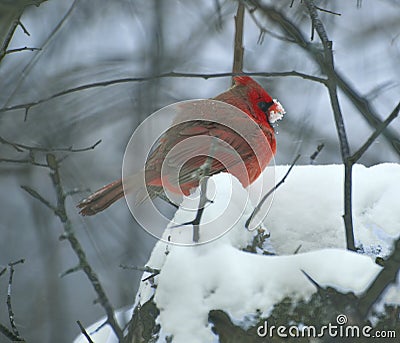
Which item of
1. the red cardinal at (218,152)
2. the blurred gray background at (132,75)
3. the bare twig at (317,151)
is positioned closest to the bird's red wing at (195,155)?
the red cardinal at (218,152)

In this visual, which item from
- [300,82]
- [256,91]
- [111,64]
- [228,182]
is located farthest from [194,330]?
[300,82]

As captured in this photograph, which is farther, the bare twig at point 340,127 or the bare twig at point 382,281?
the bare twig at point 340,127

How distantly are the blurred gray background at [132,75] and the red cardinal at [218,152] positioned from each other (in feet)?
1.32

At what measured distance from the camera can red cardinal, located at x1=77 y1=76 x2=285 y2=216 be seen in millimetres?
2502

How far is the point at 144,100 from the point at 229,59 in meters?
1.13

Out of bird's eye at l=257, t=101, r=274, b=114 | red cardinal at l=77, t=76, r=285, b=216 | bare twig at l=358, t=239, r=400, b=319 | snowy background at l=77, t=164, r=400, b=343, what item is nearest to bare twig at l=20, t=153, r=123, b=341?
snowy background at l=77, t=164, r=400, b=343

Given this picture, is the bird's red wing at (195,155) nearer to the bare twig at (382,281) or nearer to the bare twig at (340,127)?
the bare twig at (340,127)

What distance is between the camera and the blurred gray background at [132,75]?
3.71 metres

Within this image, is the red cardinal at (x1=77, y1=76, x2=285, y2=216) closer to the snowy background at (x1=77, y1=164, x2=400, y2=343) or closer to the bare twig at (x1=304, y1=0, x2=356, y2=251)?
the snowy background at (x1=77, y1=164, x2=400, y2=343)

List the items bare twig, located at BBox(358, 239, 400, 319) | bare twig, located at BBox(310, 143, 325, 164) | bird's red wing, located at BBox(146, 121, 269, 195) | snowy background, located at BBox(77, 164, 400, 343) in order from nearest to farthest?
1. bare twig, located at BBox(358, 239, 400, 319)
2. snowy background, located at BBox(77, 164, 400, 343)
3. bare twig, located at BBox(310, 143, 325, 164)
4. bird's red wing, located at BBox(146, 121, 269, 195)

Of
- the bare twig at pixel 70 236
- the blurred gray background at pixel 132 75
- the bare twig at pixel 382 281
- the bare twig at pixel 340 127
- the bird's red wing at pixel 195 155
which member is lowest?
the bare twig at pixel 382 281

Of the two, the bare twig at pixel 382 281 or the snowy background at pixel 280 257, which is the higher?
the snowy background at pixel 280 257

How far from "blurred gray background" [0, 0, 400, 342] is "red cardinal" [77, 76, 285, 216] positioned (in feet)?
1.32

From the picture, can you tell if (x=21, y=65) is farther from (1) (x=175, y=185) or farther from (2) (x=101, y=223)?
(1) (x=175, y=185)
